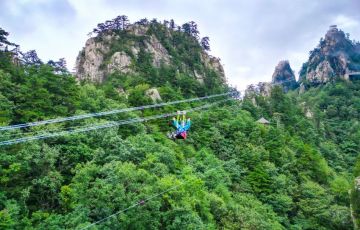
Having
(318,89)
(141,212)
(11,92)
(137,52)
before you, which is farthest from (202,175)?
(318,89)

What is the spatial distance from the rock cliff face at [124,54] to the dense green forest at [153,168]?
2.65 meters

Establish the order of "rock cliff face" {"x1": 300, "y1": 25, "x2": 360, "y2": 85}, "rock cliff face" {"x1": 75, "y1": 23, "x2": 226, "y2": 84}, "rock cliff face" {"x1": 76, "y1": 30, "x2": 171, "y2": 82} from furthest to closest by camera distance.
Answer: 1. "rock cliff face" {"x1": 300, "y1": 25, "x2": 360, "y2": 85}
2. "rock cliff face" {"x1": 75, "y1": 23, "x2": 226, "y2": 84}
3. "rock cliff face" {"x1": 76, "y1": 30, "x2": 171, "y2": 82}

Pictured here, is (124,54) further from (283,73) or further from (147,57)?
(283,73)

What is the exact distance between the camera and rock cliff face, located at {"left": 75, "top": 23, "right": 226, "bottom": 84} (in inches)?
2047

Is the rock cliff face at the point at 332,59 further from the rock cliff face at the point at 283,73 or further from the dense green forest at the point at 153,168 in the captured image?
the dense green forest at the point at 153,168

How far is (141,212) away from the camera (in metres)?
19.8

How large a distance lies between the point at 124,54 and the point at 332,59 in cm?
5678

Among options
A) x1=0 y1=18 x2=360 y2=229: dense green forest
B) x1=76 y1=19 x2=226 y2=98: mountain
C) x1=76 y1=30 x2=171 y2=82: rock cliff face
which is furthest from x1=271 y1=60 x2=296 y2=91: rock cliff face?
x1=0 y1=18 x2=360 y2=229: dense green forest

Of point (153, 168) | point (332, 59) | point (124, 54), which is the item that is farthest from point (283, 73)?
point (153, 168)

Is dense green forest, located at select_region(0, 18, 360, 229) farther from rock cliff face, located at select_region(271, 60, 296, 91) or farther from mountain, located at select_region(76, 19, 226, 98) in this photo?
rock cliff face, located at select_region(271, 60, 296, 91)

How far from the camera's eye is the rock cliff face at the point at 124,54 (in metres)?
52.0

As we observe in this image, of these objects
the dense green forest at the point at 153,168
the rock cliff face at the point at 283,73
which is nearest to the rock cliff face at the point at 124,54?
the dense green forest at the point at 153,168

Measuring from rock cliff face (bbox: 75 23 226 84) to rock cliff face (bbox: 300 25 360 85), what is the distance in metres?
36.7

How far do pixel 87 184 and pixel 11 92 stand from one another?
10.9 meters
